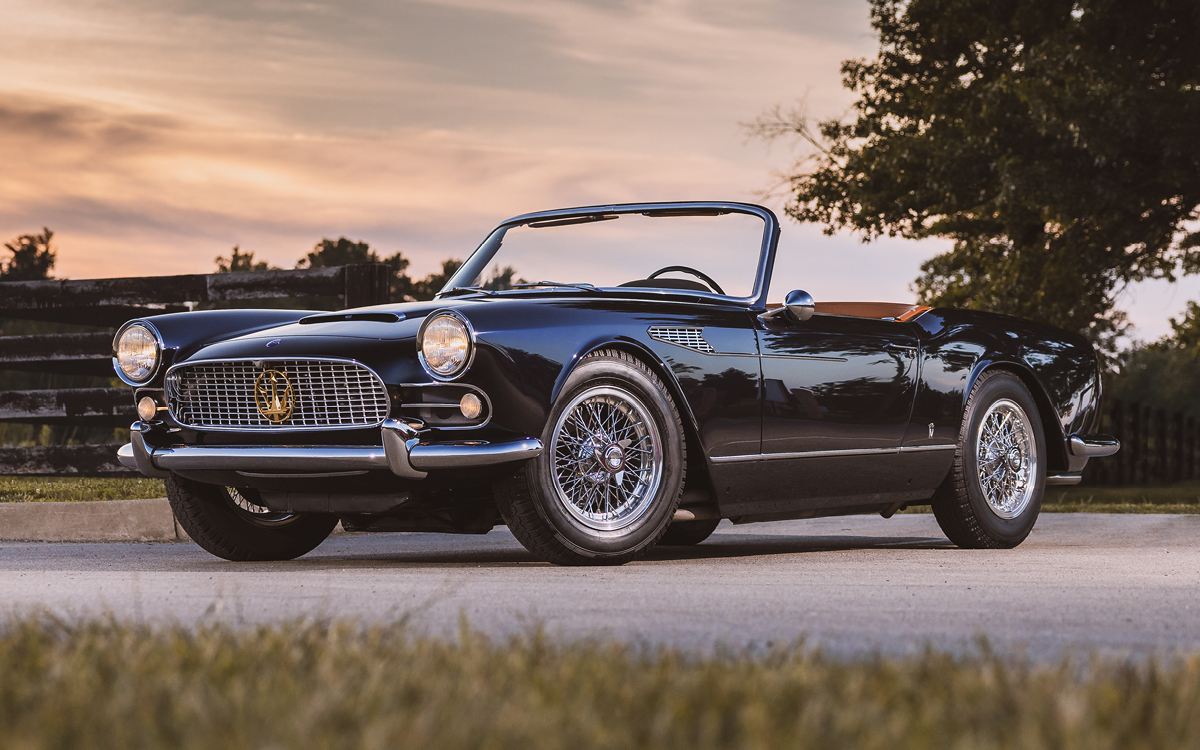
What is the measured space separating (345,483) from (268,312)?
121 centimetres

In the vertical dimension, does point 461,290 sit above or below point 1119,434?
above

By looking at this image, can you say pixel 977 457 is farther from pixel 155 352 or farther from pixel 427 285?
pixel 427 285

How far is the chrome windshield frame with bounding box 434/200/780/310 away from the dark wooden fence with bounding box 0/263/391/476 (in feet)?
11.7

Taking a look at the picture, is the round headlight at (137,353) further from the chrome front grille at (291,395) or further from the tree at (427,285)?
the tree at (427,285)

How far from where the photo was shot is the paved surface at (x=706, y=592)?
3465 millimetres

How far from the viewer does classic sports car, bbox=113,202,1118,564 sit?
519 centimetres

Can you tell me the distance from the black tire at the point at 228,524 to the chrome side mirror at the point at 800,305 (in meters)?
2.26

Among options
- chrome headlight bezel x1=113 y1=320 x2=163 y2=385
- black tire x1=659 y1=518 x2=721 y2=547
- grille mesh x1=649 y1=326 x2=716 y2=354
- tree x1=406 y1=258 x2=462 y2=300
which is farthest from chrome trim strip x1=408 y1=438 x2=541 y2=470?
tree x1=406 y1=258 x2=462 y2=300

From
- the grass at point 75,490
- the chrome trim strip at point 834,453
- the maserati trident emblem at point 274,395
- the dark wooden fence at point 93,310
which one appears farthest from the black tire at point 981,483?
the dark wooden fence at point 93,310

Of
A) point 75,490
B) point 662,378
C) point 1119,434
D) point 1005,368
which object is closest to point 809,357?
point 662,378

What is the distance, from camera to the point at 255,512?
629 cm

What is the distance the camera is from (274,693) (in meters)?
2.33

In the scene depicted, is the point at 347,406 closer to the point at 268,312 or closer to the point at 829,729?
the point at 268,312

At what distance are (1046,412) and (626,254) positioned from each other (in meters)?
2.41
